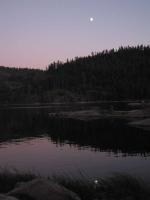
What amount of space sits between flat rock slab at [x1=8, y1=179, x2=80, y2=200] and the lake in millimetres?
15085

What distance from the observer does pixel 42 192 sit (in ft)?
63.4

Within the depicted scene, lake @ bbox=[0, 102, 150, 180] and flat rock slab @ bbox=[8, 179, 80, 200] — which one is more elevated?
flat rock slab @ bbox=[8, 179, 80, 200]

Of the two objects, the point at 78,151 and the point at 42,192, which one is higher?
the point at 42,192

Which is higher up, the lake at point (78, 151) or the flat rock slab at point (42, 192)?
the flat rock slab at point (42, 192)

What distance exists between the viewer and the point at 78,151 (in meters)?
56.3

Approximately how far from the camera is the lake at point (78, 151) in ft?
133

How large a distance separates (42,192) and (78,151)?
37190 mm

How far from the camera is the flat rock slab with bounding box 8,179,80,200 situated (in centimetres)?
1905

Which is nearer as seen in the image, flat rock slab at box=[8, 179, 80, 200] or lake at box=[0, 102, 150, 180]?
flat rock slab at box=[8, 179, 80, 200]

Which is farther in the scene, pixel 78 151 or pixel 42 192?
pixel 78 151

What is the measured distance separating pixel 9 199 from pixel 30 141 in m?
56.7

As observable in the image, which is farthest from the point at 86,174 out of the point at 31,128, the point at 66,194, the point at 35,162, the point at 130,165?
the point at 31,128

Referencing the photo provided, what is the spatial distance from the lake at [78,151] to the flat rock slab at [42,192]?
15085 millimetres

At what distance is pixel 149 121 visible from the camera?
85.8 m
